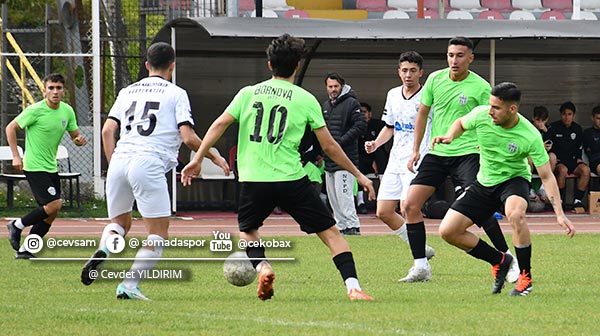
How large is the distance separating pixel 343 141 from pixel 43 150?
4.65 meters

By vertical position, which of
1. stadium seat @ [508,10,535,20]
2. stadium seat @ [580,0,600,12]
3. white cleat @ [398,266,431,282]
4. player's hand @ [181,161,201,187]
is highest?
stadium seat @ [580,0,600,12]

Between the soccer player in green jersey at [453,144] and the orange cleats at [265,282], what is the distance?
2476 mm

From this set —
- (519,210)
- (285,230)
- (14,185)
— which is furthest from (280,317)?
(14,185)

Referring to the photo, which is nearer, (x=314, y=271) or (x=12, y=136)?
(x=314, y=271)

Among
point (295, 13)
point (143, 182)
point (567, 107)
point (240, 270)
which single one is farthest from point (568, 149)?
point (143, 182)

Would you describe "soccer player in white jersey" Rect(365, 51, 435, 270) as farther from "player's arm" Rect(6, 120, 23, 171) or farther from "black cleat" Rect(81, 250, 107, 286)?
"player's arm" Rect(6, 120, 23, 171)

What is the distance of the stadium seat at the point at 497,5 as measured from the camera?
91.5 ft

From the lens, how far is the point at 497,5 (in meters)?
→ 28.0

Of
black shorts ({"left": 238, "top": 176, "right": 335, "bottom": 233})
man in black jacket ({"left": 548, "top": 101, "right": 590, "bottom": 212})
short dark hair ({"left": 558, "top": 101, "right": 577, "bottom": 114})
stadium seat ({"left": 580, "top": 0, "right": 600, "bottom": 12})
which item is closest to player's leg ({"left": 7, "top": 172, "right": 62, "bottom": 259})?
black shorts ({"left": 238, "top": 176, "right": 335, "bottom": 233})

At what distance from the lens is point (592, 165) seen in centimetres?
2334

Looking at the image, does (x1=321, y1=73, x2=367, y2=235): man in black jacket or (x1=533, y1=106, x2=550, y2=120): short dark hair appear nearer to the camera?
(x1=321, y1=73, x2=367, y2=235): man in black jacket

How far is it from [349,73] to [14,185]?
6704 mm

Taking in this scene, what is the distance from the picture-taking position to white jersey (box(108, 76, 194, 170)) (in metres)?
9.51

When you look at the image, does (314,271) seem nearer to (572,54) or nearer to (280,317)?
(280,317)
